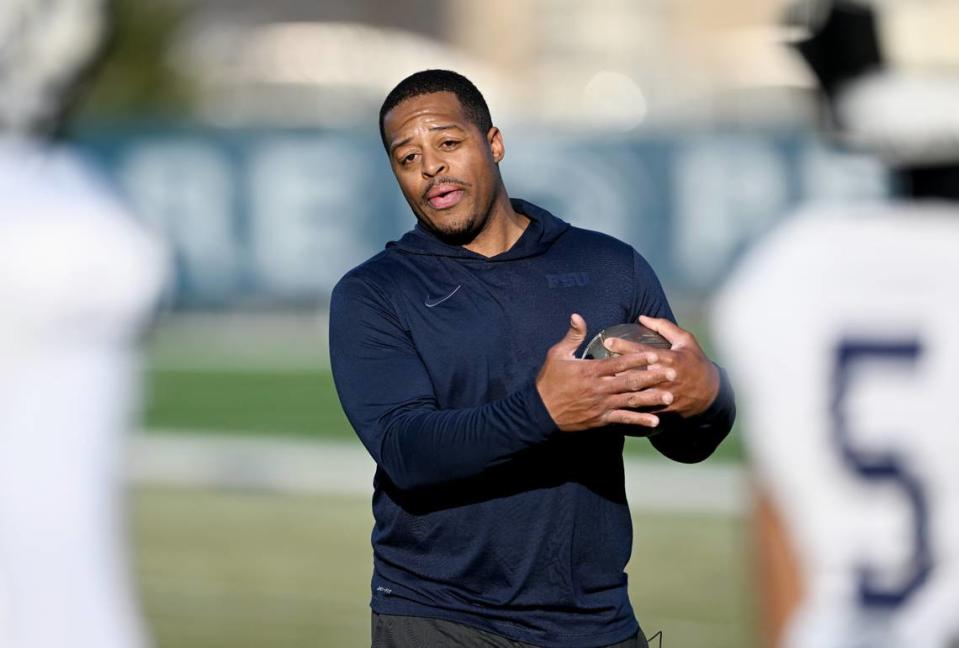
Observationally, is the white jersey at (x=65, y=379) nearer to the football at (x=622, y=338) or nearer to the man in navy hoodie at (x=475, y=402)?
the man in navy hoodie at (x=475, y=402)

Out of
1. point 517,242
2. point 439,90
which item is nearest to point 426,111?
point 439,90

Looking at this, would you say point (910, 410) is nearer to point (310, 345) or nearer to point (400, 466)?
point (400, 466)

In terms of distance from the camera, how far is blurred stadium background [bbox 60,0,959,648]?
8.04m

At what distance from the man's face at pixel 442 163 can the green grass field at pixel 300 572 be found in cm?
380

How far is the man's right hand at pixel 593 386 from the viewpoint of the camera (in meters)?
2.83

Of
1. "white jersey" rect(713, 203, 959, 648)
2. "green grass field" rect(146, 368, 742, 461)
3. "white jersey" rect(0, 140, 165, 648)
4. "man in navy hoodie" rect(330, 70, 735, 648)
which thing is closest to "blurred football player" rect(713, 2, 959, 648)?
"white jersey" rect(713, 203, 959, 648)

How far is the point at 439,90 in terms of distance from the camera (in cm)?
328

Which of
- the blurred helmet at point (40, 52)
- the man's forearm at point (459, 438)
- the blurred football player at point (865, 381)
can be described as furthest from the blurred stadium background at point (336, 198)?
the man's forearm at point (459, 438)

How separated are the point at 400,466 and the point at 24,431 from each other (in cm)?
95

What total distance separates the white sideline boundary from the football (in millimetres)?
7056

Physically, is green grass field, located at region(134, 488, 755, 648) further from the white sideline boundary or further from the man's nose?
the man's nose

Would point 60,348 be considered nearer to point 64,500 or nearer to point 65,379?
point 65,379

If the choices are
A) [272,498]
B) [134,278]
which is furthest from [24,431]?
[272,498]

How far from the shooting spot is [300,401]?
16.1m
